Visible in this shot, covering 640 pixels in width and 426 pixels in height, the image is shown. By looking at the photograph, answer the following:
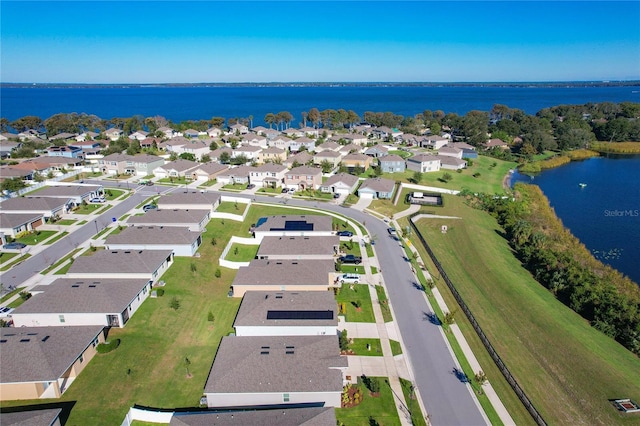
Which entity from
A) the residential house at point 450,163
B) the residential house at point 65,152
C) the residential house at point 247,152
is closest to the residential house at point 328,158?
the residential house at point 247,152

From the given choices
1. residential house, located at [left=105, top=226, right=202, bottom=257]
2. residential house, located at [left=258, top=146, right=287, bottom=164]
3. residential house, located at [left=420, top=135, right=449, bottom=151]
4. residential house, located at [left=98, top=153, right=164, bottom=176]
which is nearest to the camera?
residential house, located at [left=105, top=226, right=202, bottom=257]

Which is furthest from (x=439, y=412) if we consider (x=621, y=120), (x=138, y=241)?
(x=621, y=120)

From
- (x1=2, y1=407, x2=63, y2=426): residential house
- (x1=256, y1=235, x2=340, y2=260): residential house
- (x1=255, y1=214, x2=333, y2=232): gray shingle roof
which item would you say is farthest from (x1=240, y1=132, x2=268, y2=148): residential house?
(x1=2, y1=407, x2=63, y2=426): residential house

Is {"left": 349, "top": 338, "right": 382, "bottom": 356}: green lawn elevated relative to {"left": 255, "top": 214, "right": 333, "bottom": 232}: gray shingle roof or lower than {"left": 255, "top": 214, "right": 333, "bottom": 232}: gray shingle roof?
lower

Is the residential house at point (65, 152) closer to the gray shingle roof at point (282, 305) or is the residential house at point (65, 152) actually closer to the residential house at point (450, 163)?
the gray shingle roof at point (282, 305)

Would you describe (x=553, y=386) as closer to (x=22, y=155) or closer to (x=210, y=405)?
(x=210, y=405)

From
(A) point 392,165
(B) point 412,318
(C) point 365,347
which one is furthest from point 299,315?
(A) point 392,165

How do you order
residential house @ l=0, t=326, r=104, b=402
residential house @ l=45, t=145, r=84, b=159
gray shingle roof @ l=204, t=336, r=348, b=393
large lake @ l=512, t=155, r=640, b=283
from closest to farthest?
gray shingle roof @ l=204, t=336, r=348, b=393 < residential house @ l=0, t=326, r=104, b=402 < large lake @ l=512, t=155, r=640, b=283 < residential house @ l=45, t=145, r=84, b=159

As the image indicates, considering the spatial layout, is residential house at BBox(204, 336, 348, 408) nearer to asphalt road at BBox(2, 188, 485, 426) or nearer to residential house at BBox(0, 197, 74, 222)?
asphalt road at BBox(2, 188, 485, 426)
